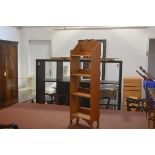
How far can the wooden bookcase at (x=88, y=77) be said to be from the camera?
212 centimetres

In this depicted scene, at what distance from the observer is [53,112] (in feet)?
7.56

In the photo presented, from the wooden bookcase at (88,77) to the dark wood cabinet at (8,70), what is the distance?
59 centimetres

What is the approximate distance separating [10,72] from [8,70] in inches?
1.3

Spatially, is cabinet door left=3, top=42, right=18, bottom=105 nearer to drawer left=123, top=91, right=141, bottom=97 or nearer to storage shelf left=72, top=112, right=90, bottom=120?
storage shelf left=72, top=112, right=90, bottom=120

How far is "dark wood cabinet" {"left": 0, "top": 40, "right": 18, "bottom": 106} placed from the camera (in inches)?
87.9

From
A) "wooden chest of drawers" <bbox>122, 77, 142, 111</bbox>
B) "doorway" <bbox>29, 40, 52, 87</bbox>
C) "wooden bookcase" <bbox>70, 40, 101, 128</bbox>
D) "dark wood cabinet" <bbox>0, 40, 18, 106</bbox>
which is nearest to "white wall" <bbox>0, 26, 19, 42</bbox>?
"dark wood cabinet" <bbox>0, 40, 18, 106</bbox>

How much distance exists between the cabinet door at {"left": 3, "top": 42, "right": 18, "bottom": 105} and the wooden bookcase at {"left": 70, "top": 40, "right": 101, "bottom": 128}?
0.59 meters

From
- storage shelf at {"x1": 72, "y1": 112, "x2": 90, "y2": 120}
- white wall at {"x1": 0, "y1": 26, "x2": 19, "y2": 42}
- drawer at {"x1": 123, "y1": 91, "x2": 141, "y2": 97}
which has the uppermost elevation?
white wall at {"x1": 0, "y1": 26, "x2": 19, "y2": 42}

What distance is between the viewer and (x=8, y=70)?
2256 millimetres

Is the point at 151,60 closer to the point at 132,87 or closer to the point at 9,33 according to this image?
the point at 132,87

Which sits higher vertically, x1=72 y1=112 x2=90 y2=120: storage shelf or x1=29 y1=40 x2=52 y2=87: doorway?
x1=29 y1=40 x2=52 y2=87: doorway
